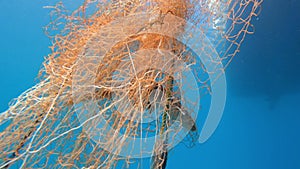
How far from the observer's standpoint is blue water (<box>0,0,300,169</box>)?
2850 mm

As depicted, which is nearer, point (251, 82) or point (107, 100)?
point (107, 100)

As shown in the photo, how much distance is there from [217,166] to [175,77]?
2.77 metres

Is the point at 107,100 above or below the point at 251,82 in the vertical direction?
below

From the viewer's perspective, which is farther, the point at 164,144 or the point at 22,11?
the point at 22,11

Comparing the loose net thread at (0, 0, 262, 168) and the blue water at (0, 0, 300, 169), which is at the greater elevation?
the blue water at (0, 0, 300, 169)

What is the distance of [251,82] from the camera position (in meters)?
3.11

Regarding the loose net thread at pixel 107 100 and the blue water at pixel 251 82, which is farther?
the blue water at pixel 251 82

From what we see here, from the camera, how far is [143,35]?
784 mm

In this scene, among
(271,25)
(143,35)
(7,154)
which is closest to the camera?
(7,154)

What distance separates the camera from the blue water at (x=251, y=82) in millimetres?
2850

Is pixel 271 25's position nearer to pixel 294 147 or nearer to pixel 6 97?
pixel 294 147

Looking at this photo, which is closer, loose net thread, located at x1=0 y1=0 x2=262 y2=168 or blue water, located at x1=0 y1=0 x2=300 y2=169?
loose net thread, located at x1=0 y1=0 x2=262 y2=168

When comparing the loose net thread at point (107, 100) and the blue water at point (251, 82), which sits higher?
the blue water at point (251, 82)

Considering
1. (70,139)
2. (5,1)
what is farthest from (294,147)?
(5,1)
